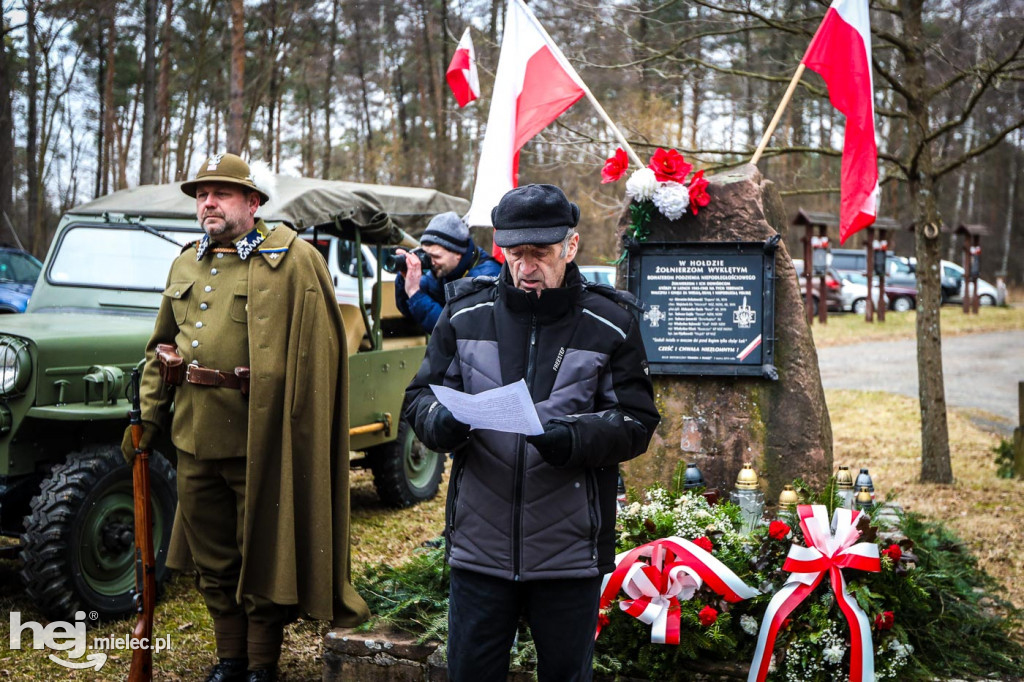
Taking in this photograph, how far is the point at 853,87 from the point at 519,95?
5.84 ft

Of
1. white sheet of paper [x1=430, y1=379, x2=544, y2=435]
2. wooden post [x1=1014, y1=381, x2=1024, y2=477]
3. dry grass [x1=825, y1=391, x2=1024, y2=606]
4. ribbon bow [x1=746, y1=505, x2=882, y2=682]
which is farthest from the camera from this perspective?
wooden post [x1=1014, y1=381, x2=1024, y2=477]

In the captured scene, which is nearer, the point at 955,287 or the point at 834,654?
the point at 834,654

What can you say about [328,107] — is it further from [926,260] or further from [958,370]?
[926,260]

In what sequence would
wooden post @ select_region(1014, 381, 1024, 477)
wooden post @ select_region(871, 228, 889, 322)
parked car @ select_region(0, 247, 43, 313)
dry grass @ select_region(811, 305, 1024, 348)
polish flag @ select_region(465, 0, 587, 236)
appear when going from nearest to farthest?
polish flag @ select_region(465, 0, 587, 236) < wooden post @ select_region(1014, 381, 1024, 477) < parked car @ select_region(0, 247, 43, 313) < dry grass @ select_region(811, 305, 1024, 348) < wooden post @ select_region(871, 228, 889, 322)

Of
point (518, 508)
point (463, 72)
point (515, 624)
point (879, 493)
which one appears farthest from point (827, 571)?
point (463, 72)

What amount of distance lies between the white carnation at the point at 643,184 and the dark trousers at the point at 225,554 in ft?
7.60

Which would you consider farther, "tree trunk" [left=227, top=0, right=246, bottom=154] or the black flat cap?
"tree trunk" [left=227, top=0, right=246, bottom=154]

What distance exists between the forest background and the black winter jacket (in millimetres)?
4291

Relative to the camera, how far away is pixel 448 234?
485cm

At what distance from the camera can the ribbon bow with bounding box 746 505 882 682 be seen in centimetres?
346

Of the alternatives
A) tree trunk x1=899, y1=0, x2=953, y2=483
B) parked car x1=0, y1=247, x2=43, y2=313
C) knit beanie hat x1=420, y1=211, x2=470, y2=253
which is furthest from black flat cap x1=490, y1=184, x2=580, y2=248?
parked car x1=0, y1=247, x2=43, y2=313

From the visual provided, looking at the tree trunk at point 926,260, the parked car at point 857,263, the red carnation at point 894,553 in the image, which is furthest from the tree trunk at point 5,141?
the parked car at point 857,263

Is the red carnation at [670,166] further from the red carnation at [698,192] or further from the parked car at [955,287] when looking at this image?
the parked car at [955,287]

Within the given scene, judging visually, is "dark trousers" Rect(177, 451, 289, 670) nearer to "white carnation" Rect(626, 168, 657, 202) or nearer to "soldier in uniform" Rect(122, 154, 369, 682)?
"soldier in uniform" Rect(122, 154, 369, 682)
